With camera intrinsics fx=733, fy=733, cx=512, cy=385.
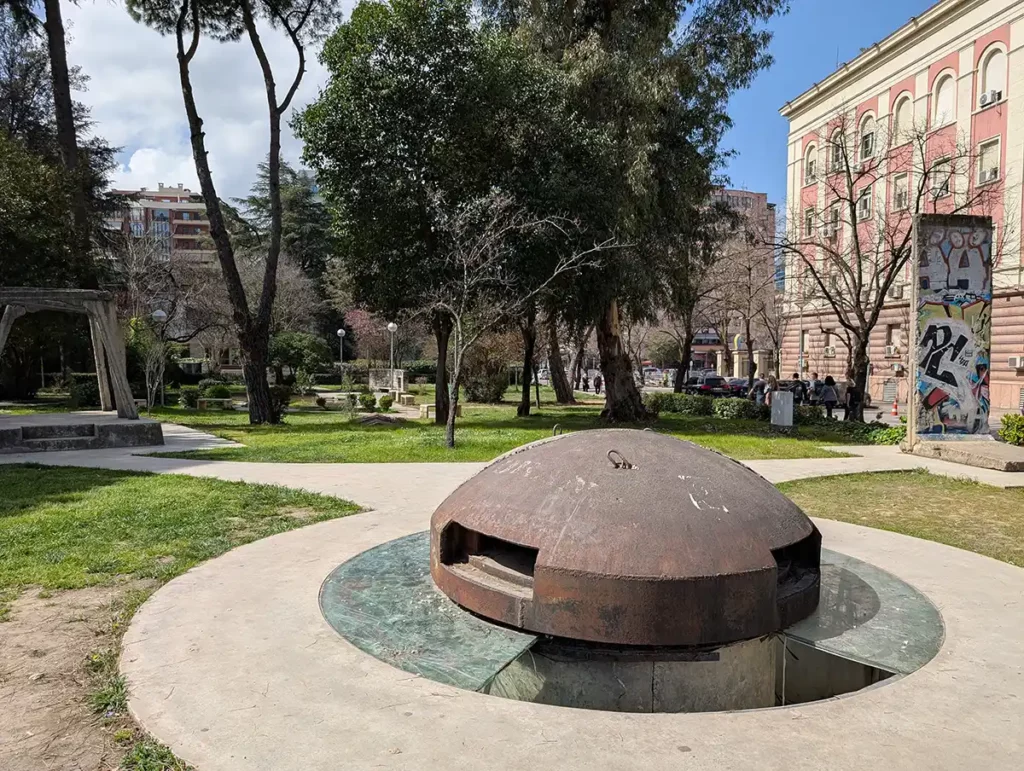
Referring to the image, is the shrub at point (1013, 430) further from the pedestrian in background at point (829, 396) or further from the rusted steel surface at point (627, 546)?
the rusted steel surface at point (627, 546)

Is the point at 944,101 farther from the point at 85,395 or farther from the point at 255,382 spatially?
the point at 85,395

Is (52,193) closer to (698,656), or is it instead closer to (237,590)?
(237,590)

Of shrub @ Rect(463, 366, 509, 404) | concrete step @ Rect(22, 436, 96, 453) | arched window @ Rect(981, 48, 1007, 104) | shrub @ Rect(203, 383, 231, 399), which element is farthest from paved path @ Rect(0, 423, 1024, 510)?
arched window @ Rect(981, 48, 1007, 104)

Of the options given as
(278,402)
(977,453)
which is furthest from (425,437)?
(977,453)

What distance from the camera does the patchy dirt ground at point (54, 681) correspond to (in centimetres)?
301

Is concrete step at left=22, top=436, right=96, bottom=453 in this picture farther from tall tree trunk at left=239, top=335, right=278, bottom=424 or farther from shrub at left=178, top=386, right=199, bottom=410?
shrub at left=178, top=386, right=199, bottom=410

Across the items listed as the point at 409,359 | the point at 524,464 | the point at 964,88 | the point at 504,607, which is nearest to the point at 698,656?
the point at 504,607

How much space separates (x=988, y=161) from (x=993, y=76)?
2960 millimetres

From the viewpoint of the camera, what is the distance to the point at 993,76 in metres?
26.3

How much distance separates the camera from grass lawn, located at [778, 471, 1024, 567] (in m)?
7.23

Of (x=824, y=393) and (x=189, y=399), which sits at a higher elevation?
(x=189, y=399)

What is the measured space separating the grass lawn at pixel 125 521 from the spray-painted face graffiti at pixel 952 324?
11.6 metres

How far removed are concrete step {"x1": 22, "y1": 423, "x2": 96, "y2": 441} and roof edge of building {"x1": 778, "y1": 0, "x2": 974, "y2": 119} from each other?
31431mm

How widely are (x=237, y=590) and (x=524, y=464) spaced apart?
7.04 ft
